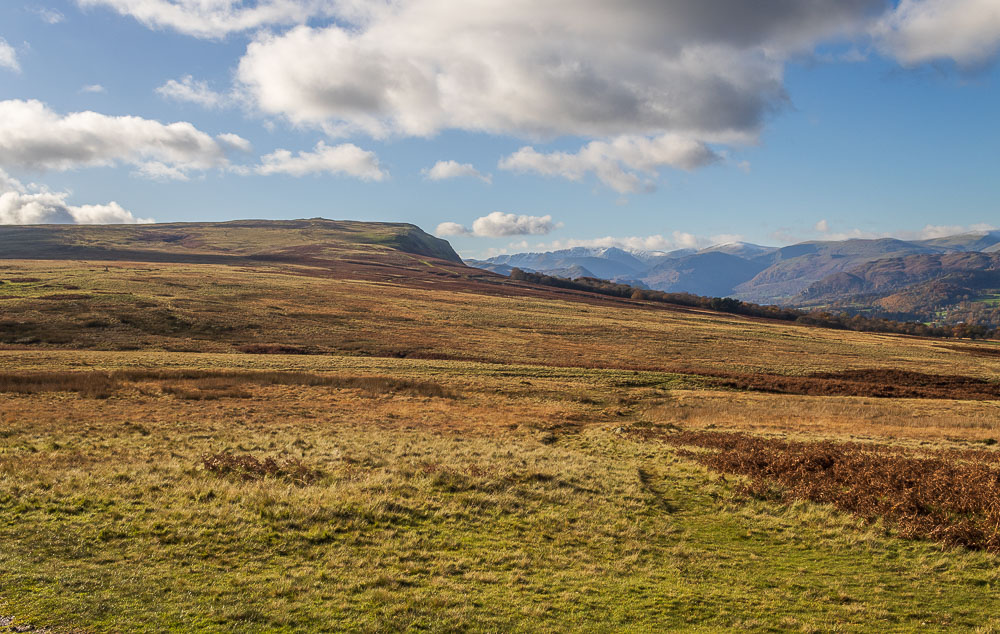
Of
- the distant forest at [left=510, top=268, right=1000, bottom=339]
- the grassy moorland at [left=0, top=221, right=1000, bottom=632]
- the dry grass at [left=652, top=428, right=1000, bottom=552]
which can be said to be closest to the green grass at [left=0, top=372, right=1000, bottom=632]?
the grassy moorland at [left=0, top=221, right=1000, bottom=632]

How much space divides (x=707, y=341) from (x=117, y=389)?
75256 millimetres

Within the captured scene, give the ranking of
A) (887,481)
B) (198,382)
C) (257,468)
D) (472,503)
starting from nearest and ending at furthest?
(472,503) < (887,481) < (257,468) < (198,382)

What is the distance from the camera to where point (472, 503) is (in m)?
16.5

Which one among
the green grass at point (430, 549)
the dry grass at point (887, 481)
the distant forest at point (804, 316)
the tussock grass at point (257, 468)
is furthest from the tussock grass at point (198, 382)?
the distant forest at point (804, 316)

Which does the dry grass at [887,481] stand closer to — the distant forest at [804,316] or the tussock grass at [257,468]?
the tussock grass at [257,468]

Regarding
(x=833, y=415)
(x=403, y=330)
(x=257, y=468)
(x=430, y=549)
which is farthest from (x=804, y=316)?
(x=430, y=549)

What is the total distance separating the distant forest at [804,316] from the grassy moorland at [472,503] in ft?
366

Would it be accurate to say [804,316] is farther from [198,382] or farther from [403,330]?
[198,382]

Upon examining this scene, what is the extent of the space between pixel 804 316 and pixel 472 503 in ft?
542

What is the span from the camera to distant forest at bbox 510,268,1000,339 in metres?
133

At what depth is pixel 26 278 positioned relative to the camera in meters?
102

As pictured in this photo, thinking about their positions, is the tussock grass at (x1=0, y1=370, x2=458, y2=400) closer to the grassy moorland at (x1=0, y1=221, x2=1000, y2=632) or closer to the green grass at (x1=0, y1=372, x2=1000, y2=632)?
the grassy moorland at (x1=0, y1=221, x2=1000, y2=632)

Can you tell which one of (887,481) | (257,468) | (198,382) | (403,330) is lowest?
(198,382)

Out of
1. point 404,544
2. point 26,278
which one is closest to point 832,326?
point 404,544
